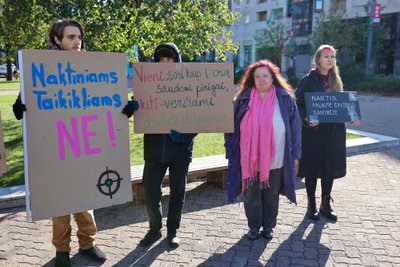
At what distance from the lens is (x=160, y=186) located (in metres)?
3.82

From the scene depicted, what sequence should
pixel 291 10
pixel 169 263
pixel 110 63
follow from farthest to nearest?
1. pixel 291 10
2. pixel 169 263
3. pixel 110 63

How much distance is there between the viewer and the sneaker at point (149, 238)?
3.91 meters

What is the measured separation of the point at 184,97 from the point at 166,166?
2.25ft

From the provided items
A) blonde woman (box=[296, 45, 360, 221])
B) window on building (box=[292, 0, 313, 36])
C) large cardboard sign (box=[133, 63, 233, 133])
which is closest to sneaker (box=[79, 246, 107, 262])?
large cardboard sign (box=[133, 63, 233, 133])

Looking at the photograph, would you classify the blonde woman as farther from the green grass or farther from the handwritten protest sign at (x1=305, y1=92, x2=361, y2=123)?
the green grass

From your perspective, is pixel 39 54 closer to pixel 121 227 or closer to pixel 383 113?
pixel 121 227

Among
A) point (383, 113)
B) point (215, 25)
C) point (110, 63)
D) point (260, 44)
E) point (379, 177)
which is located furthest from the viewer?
point (260, 44)

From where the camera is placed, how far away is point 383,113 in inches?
567

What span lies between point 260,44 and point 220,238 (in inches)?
1516

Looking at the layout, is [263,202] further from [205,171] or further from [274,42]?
[274,42]

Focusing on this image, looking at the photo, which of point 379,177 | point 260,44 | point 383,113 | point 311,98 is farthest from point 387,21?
point 311,98

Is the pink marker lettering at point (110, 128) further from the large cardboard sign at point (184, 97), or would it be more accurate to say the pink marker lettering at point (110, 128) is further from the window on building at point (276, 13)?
the window on building at point (276, 13)

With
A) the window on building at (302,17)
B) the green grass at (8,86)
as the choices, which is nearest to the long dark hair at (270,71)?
the green grass at (8,86)

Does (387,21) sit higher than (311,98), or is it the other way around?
(387,21)
